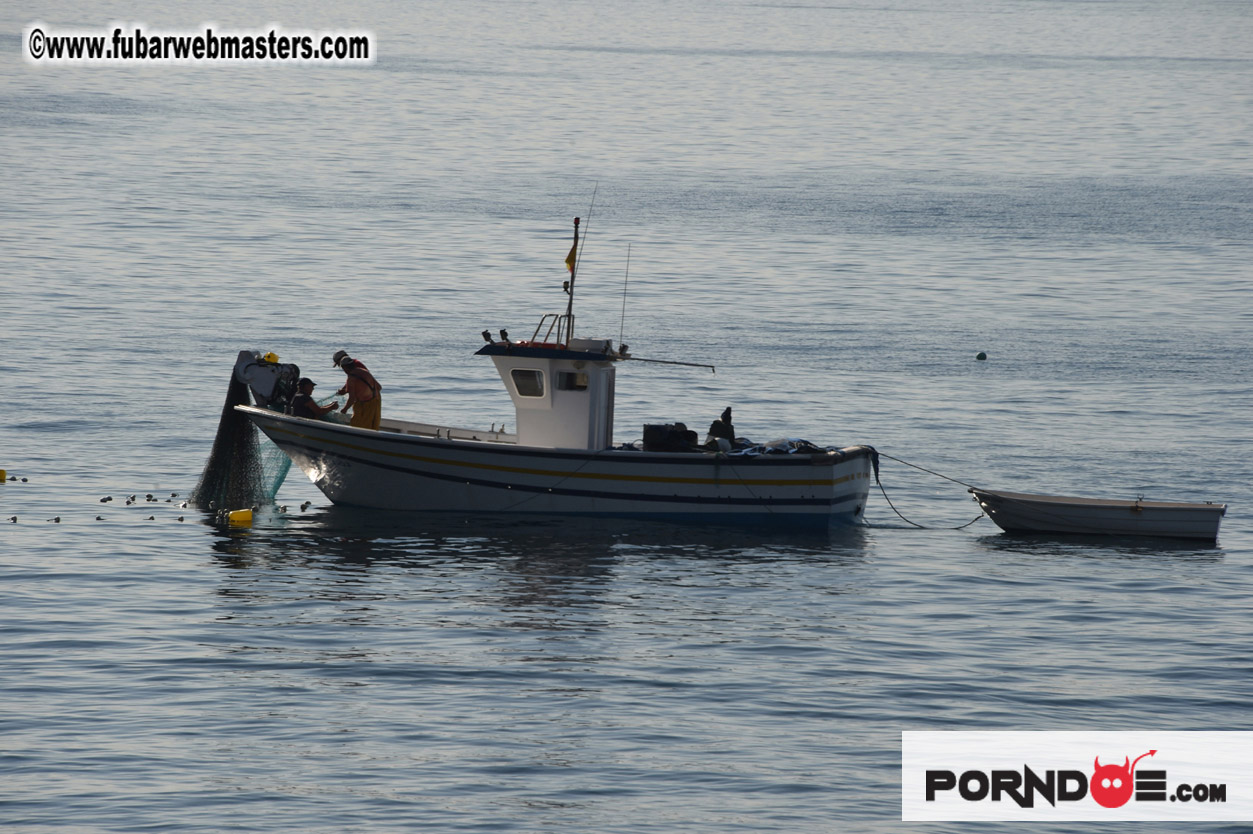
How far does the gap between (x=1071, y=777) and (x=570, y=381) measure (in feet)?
41.4

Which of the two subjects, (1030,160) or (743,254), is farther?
(1030,160)

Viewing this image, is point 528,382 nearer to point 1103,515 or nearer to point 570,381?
point 570,381

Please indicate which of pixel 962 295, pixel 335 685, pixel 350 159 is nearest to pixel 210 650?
pixel 335 685

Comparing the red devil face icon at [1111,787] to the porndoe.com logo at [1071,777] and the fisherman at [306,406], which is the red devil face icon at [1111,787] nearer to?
the porndoe.com logo at [1071,777]

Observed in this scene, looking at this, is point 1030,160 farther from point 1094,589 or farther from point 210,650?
point 210,650

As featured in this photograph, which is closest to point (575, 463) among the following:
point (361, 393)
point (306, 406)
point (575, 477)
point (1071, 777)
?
point (575, 477)

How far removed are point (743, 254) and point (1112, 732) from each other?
1924 inches

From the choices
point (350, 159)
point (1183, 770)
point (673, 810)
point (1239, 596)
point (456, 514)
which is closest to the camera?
point (673, 810)

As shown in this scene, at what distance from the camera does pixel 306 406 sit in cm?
2848

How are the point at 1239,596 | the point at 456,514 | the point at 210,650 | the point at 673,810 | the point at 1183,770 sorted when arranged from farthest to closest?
the point at 456,514
the point at 1239,596
the point at 210,650
the point at 1183,770
the point at 673,810

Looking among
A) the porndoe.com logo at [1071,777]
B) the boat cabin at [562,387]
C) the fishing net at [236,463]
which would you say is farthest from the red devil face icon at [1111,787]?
the fishing net at [236,463]

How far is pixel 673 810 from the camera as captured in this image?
1600 cm

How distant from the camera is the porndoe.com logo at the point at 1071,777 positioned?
16.7m

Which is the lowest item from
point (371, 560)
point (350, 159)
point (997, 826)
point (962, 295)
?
point (997, 826)
